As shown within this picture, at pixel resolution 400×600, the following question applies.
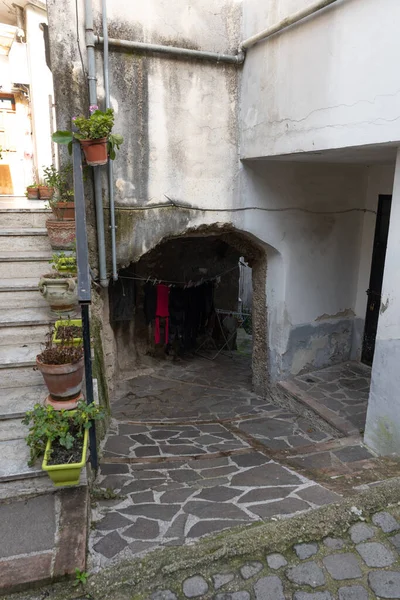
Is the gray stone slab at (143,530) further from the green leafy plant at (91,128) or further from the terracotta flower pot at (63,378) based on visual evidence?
the green leafy plant at (91,128)

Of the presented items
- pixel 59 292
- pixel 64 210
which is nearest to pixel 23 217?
pixel 64 210

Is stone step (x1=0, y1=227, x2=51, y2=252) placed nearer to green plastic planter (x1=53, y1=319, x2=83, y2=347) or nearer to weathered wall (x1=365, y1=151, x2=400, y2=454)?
green plastic planter (x1=53, y1=319, x2=83, y2=347)

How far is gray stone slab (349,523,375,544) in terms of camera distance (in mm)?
2797

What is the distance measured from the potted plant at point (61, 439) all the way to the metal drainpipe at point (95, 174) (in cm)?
288

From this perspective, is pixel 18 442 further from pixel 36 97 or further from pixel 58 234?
pixel 36 97

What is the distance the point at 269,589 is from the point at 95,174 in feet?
15.5

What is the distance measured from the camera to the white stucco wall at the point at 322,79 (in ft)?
12.4

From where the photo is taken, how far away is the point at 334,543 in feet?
9.05

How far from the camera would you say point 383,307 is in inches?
169

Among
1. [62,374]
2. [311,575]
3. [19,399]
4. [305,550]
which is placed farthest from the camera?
[19,399]

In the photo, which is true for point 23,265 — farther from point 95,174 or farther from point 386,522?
point 386,522

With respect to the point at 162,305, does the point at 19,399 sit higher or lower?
higher

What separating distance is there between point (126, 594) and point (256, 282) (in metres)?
5.48

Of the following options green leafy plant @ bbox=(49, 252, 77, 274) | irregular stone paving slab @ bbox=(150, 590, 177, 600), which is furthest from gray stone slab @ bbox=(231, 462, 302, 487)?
green leafy plant @ bbox=(49, 252, 77, 274)
